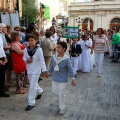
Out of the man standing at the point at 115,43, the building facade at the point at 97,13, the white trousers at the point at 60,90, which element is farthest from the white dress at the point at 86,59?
the building facade at the point at 97,13

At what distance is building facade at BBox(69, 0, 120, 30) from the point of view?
→ 5219 cm

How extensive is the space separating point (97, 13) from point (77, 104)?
48439mm

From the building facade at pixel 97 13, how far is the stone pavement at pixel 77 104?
4365cm

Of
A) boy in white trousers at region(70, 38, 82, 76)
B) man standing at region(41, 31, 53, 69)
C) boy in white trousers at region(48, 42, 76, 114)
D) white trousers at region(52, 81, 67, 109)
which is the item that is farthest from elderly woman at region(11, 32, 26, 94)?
boy in white trousers at region(70, 38, 82, 76)

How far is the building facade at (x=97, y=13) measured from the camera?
52188 millimetres

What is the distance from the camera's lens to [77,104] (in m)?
6.38

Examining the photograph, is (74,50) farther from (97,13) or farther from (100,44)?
(97,13)

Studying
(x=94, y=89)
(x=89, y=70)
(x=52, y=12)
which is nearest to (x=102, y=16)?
(x=52, y=12)

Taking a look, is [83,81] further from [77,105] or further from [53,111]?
[53,111]

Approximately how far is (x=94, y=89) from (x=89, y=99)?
1.14 metres

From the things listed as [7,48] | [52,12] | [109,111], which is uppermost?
[52,12]

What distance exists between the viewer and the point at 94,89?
26.0ft

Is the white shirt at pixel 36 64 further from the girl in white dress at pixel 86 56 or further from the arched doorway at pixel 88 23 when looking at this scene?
the arched doorway at pixel 88 23

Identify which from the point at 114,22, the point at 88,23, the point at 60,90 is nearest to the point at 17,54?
the point at 60,90
